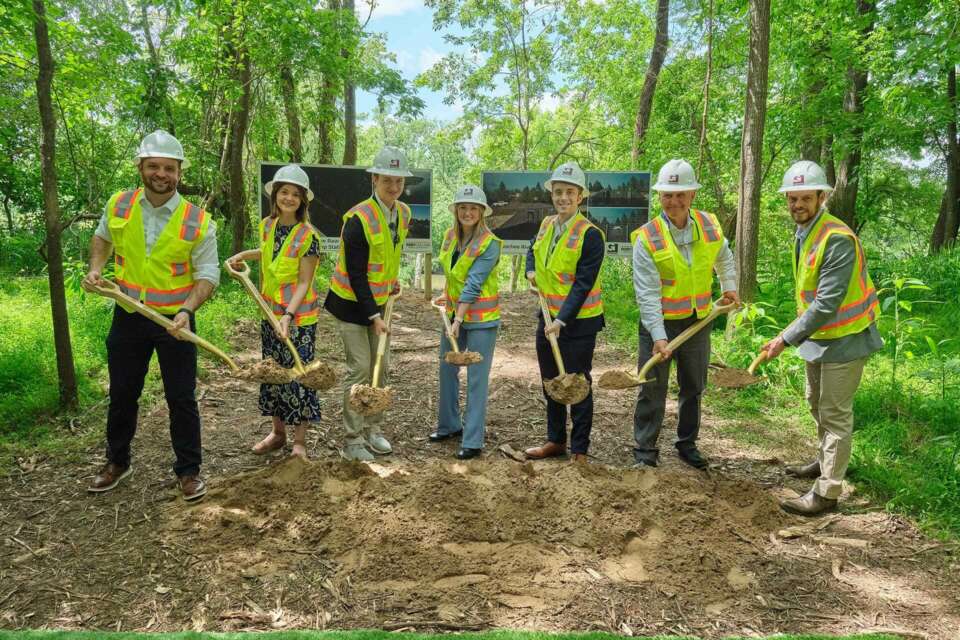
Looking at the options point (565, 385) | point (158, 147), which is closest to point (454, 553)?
point (565, 385)

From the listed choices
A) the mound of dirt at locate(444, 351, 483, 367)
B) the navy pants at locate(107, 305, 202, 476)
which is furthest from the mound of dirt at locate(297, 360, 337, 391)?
the mound of dirt at locate(444, 351, 483, 367)

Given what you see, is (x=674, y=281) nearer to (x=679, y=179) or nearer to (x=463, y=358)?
(x=679, y=179)

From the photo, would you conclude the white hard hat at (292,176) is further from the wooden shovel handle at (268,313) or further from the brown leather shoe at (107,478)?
the brown leather shoe at (107,478)

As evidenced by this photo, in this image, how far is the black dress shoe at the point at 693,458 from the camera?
15.4ft

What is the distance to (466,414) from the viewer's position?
15.5 ft

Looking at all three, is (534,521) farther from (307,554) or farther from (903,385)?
(903,385)

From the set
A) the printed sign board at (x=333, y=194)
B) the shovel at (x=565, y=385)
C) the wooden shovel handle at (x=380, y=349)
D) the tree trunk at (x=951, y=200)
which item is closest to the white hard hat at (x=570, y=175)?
the shovel at (x=565, y=385)

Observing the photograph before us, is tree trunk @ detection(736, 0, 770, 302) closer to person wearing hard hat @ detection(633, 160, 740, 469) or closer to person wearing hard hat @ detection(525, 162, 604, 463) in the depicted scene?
person wearing hard hat @ detection(633, 160, 740, 469)

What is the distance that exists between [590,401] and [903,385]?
3.24 m

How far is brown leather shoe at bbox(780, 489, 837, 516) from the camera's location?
12.8 feet

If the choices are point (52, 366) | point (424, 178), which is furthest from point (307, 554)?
point (424, 178)

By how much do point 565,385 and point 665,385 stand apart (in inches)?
30.0

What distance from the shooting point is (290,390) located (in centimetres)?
452

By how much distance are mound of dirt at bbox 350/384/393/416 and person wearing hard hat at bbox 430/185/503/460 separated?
30.3 inches
